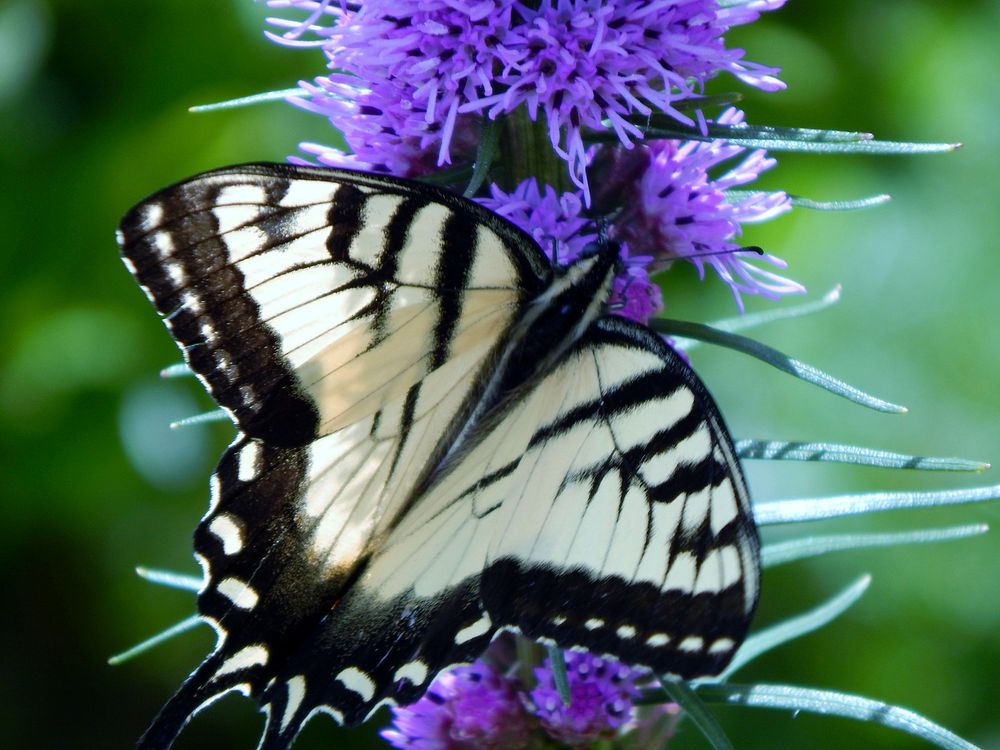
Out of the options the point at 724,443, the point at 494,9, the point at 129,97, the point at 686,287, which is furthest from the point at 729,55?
the point at 129,97

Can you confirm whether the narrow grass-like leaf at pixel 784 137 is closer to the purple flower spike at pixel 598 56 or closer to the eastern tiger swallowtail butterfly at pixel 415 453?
the purple flower spike at pixel 598 56

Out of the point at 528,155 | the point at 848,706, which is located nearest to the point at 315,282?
the point at 528,155

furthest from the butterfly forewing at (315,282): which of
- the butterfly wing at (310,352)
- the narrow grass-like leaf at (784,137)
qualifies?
the narrow grass-like leaf at (784,137)

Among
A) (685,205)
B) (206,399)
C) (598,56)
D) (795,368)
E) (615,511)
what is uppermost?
(598,56)

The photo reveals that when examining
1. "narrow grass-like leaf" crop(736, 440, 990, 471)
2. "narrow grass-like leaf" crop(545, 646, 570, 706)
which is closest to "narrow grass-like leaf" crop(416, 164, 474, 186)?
"narrow grass-like leaf" crop(736, 440, 990, 471)

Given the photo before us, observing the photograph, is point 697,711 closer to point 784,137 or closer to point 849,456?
point 849,456

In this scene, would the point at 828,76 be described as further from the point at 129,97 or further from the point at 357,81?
the point at 357,81

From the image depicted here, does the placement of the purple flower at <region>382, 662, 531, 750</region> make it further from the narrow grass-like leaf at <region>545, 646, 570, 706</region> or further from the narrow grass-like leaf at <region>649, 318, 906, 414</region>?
the narrow grass-like leaf at <region>649, 318, 906, 414</region>
